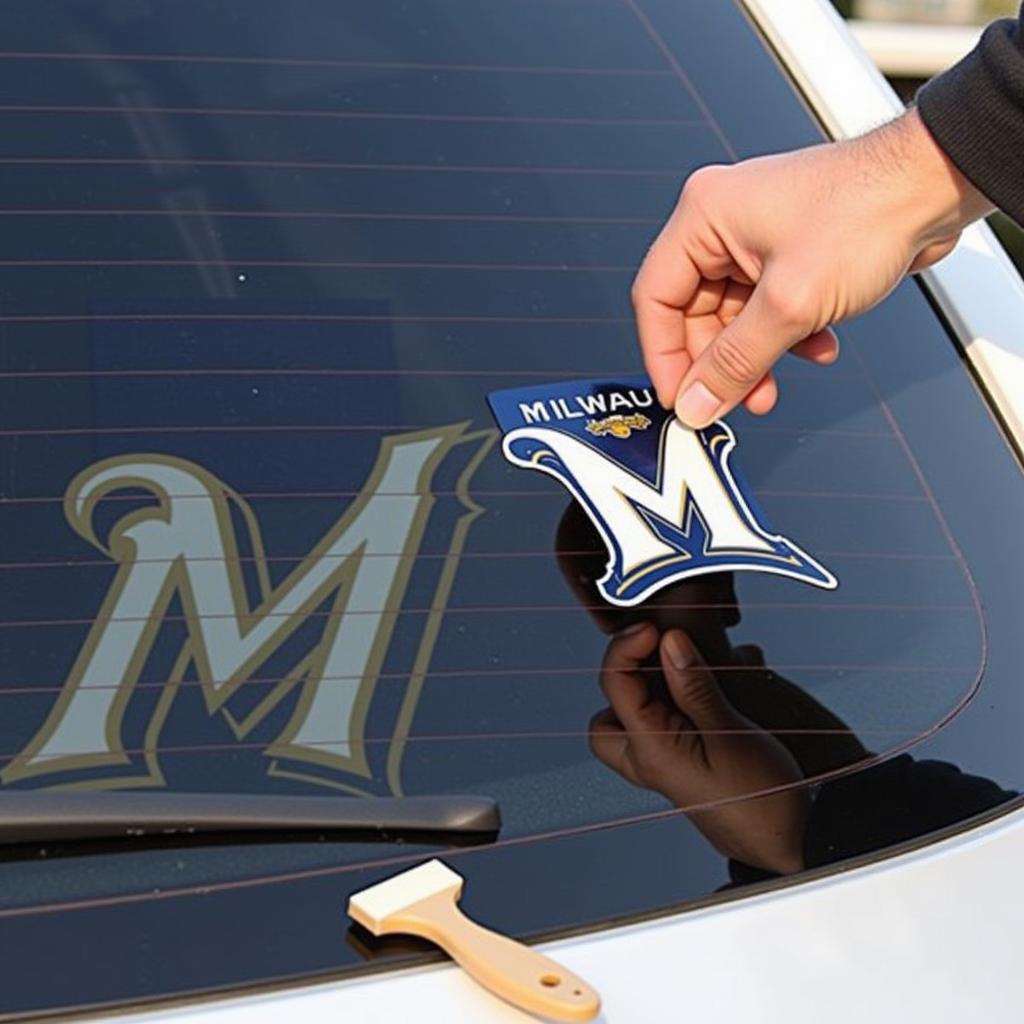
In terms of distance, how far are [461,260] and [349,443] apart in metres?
0.28

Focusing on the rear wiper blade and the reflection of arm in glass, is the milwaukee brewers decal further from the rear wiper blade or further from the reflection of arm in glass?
the reflection of arm in glass

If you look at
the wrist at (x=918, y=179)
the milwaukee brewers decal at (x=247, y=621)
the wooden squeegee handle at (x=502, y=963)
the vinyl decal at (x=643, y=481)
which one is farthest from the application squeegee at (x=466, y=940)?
the wrist at (x=918, y=179)

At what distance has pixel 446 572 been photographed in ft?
6.12

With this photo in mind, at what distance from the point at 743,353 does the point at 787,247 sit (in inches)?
5.5

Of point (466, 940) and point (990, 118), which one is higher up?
point (990, 118)

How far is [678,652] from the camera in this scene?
73.3 inches

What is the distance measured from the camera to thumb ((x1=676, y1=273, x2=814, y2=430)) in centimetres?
207

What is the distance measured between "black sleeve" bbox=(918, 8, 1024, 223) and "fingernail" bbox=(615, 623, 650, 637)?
59 cm

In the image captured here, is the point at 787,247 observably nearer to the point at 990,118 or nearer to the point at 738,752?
the point at 990,118

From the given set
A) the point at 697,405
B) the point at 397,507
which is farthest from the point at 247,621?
the point at 697,405

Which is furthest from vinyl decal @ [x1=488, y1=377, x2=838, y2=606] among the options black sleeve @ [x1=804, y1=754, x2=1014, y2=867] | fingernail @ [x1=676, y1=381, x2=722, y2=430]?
black sleeve @ [x1=804, y1=754, x2=1014, y2=867]

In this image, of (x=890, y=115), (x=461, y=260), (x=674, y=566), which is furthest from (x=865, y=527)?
(x=890, y=115)

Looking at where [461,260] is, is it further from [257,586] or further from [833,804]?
[833,804]

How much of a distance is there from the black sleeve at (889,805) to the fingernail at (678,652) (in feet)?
0.52
